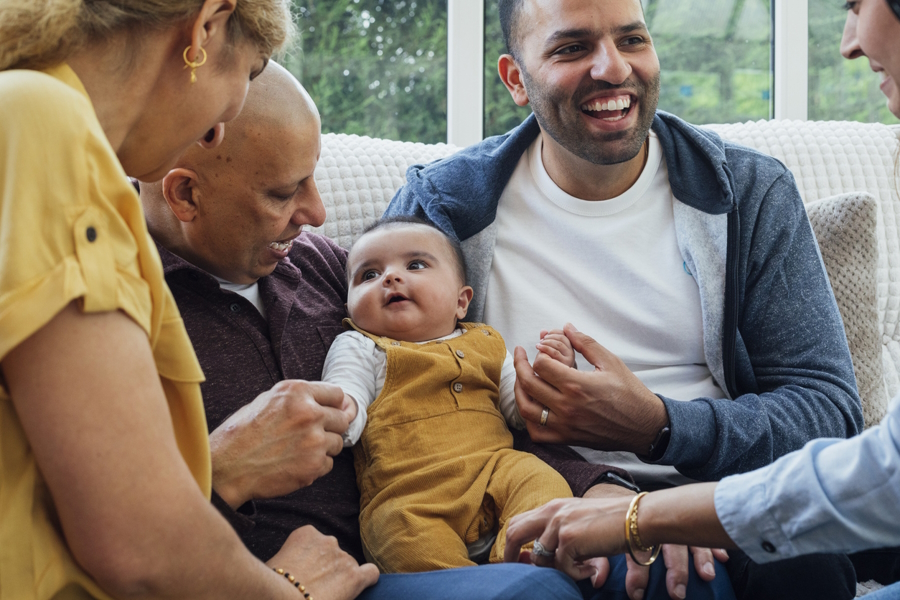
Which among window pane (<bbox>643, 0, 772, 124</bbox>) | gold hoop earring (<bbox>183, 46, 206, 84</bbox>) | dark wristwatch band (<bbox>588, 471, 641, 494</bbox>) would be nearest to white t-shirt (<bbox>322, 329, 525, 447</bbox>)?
dark wristwatch band (<bbox>588, 471, 641, 494</bbox>)

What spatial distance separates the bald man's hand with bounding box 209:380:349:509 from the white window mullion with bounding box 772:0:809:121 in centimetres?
270

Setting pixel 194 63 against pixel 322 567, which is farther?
pixel 322 567

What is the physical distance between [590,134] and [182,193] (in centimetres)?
83

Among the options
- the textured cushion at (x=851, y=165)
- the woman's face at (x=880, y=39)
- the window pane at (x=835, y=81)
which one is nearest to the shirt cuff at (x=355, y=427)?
the woman's face at (x=880, y=39)

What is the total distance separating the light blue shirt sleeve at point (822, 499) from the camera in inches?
34.8

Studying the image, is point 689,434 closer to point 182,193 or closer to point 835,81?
point 182,193

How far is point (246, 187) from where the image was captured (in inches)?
55.1

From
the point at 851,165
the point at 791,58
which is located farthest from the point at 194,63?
the point at 791,58

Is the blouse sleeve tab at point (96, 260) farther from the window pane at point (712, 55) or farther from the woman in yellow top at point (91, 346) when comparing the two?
the window pane at point (712, 55)

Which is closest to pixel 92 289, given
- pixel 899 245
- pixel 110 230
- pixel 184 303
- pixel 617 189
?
pixel 110 230

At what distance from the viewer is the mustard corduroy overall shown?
4.26 ft

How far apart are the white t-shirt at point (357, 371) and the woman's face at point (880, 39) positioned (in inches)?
31.4

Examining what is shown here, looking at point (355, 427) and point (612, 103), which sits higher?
point (612, 103)

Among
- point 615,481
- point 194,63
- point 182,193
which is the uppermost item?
point 194,63
